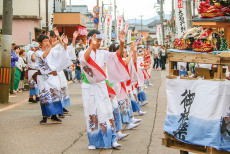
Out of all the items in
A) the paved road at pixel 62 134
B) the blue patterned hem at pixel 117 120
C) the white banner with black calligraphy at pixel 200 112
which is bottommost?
the paved road at pixel 62 134

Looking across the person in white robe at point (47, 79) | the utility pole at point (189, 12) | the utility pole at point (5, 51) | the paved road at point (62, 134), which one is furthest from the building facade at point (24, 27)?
the person in white robe at point (47, 79)

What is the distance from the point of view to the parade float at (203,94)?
3672 mm

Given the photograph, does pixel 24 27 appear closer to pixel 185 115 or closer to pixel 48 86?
pixel 48 86

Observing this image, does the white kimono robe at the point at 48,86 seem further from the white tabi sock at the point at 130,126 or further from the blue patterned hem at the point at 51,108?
the white tabi sock at the point at 130,126

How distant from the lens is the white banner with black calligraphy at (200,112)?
3.67m

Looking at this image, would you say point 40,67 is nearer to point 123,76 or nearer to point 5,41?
point 123,76

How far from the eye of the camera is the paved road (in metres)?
5.18

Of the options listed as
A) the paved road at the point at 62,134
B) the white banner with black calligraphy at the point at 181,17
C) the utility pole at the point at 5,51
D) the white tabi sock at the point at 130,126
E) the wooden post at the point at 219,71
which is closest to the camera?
the wooden post at the point at 219,71

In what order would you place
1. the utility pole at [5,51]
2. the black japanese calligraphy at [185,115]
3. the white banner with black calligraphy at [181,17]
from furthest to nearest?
the white banner with black calligraphy at [181,17] → the utility pole at [5,51] → the black japanese calligraphy at [185,115]

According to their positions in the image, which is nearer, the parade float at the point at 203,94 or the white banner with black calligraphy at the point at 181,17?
the parade float at the point at 203,94

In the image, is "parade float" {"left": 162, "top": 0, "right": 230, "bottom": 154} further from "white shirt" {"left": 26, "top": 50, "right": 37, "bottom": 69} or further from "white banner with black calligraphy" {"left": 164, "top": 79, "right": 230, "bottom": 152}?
"white shirt" {"left": 26, "top": 50, "right": 37, "bottom": 69}

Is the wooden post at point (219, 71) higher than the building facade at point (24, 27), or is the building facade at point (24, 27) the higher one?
the building facade at point (24, 27)

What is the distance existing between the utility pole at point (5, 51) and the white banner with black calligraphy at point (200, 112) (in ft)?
23.3

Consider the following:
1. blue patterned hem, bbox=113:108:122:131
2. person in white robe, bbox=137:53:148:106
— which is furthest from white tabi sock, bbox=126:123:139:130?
person in white robe, bbox=137:53:148:106
